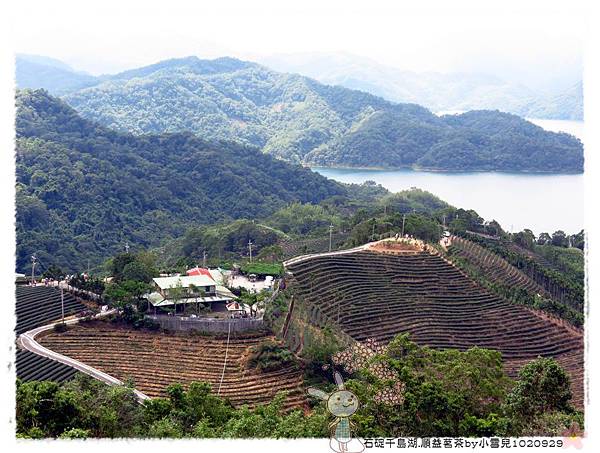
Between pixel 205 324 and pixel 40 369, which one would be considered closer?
pixel 40 369

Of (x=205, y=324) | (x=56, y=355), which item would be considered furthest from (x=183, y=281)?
(x=56, y=355)

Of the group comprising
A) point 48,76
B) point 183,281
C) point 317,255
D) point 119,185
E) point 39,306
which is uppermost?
point 48,76

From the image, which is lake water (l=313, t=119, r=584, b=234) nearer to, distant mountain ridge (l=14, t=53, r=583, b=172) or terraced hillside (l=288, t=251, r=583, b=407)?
distant mountain ridge (l=14, t=53, r=583, b=172)

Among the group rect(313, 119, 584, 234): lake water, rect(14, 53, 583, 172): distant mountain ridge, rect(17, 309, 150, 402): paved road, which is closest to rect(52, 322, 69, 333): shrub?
rect(17, 309, 150, 402): paved road

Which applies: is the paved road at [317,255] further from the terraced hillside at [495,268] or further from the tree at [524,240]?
the tree at [524,240]

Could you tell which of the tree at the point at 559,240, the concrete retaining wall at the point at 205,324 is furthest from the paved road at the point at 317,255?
the tree at the point at 559,240

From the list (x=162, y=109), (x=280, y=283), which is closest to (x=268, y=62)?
(x=162, y=109)

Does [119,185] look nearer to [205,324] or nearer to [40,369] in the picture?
[205,324]
